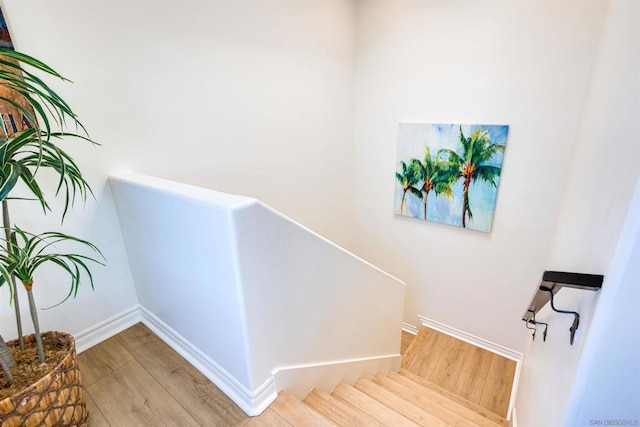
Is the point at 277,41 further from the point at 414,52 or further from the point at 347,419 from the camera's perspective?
the point at 347,419

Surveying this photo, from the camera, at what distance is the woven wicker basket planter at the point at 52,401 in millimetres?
974

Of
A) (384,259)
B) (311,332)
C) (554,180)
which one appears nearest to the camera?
(311,332)

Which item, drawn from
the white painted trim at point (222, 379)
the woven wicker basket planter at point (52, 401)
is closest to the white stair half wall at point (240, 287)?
the white painted trim at point (222, 379)

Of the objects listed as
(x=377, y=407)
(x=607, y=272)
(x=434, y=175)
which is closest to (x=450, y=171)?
(x=434, y=175)

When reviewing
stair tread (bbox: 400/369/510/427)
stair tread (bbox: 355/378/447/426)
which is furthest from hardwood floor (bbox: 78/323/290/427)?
stair tread (bbox: 400/369/510/427)

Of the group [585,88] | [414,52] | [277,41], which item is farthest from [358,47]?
[585,88]

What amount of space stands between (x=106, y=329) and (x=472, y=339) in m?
3.38

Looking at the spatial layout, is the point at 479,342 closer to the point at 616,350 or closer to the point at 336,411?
the point at 336,411

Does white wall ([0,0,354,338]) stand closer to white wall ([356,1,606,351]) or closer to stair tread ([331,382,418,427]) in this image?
white wall ([356,1,606,351])

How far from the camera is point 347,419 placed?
153cm

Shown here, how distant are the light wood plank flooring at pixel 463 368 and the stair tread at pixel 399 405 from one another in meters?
1.13

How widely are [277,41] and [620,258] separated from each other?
240cm

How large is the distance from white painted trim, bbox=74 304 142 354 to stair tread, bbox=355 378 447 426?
1.55 m

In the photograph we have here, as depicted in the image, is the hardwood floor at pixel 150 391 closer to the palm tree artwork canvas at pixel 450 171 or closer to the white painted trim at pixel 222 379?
the white painted trim at pixel 222 379
